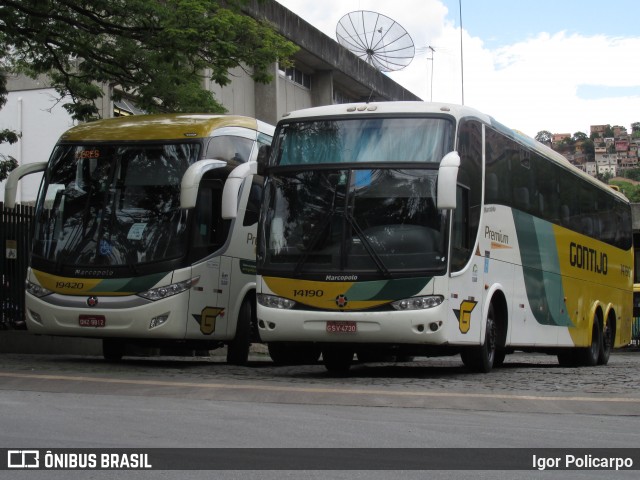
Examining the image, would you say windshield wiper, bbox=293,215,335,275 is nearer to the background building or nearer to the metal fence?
the metal fence

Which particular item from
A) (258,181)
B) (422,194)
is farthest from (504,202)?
(258,181)

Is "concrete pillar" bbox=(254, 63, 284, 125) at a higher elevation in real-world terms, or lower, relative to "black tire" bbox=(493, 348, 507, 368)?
higher

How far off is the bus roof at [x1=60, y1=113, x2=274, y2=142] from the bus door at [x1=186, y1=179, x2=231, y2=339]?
2.74 ft

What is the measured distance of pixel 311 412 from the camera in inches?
407

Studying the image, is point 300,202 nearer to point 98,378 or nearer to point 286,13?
point 98,378

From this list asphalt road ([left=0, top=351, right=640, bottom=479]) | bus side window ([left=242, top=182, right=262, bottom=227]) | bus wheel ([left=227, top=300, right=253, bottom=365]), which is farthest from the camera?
bus side window ([left=242, top=182, right=262, bottom=227])

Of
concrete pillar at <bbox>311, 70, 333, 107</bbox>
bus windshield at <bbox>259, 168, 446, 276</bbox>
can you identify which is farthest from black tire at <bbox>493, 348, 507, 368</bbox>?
concrete pillar at <bbox>311, 70, 333, 107</bbox>

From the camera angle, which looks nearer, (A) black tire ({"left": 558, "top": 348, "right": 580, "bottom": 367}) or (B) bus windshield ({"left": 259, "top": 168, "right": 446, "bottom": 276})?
(B) bus windshield ({"left": 259, "top": 168, "right": 446, "bottom": 276})

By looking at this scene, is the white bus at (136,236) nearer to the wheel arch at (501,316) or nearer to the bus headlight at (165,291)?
the bus headlight at (165,291)

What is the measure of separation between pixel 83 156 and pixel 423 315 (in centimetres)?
594

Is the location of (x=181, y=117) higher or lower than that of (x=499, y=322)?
higher

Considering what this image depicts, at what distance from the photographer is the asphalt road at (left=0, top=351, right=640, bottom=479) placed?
810 cm

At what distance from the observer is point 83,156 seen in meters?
16.4

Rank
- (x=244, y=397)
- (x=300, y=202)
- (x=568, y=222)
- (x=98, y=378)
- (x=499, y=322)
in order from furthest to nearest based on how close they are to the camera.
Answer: (x=568, y=222) < (x=499, y=322) < (x=300, y=202) < (x=98, y=378) < (x=244, y=397)
